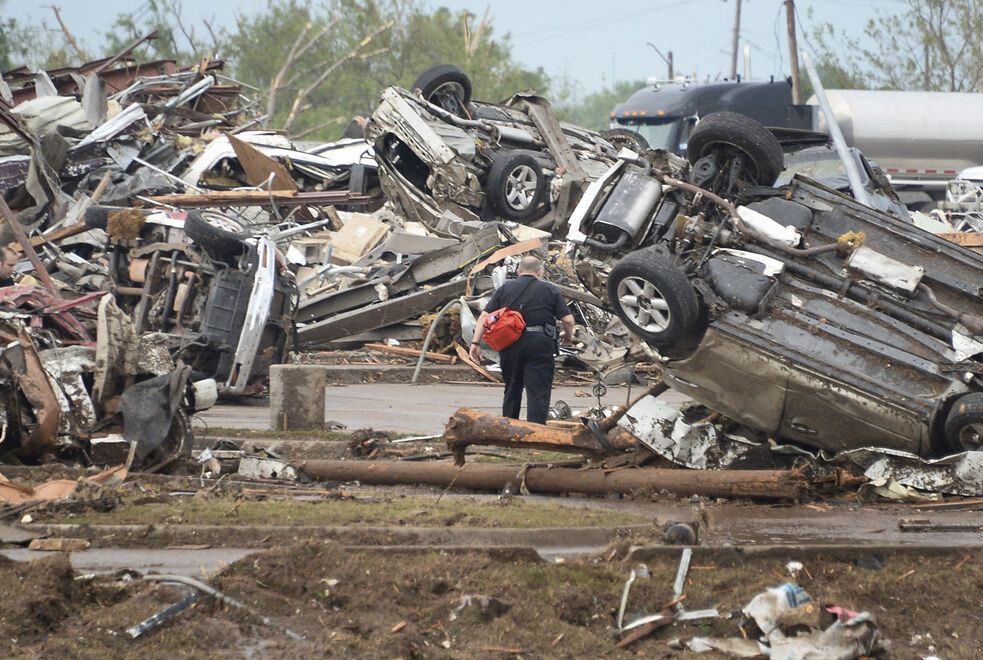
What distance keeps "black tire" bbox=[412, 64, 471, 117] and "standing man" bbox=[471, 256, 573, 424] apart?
10.5 m

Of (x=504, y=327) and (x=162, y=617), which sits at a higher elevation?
(x=504, y=327)

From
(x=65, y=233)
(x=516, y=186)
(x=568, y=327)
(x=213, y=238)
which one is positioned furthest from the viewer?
(x=516, y=186)

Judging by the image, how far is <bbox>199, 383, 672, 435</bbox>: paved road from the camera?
1123 centimetres

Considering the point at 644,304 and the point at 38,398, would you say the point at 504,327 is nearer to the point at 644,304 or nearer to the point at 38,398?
the point at 644,304

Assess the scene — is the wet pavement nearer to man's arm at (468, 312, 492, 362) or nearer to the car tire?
man's arm at (468, 312, 492, 362)

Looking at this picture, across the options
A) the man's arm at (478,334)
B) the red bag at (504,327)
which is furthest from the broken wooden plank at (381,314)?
the red bag at (504,327)

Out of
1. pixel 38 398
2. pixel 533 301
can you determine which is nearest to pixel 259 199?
pixel 533 301

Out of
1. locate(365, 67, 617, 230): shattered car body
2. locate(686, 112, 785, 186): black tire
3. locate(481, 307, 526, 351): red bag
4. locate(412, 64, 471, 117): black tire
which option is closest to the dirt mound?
locate(481, 307, 526, 351): red bag

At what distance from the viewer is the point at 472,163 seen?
19.0m

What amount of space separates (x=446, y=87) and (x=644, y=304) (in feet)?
40.3

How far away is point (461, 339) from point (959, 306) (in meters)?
7.94

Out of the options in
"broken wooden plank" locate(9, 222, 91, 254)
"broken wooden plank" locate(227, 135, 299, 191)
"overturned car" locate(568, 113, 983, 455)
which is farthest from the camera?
"broken wooden plank" locate(227, 135, 299, 191)

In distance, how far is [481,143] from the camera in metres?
19.1

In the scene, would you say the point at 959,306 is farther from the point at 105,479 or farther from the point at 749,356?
the point at 105,479
